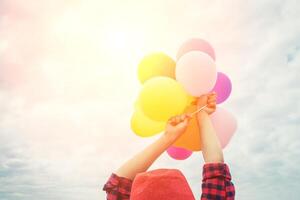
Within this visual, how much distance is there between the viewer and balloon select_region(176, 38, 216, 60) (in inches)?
160

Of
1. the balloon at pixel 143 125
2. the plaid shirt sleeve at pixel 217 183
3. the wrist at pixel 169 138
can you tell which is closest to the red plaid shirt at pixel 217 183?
the plaid shirt sleeve at pixel 217 183

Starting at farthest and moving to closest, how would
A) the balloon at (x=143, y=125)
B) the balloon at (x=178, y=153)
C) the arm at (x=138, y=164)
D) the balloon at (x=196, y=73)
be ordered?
the balloon at (x=178, y=153), the balloon at (x=143, y=125), the balloon at (x=196, y=73), the arm at (x=138, y=164)

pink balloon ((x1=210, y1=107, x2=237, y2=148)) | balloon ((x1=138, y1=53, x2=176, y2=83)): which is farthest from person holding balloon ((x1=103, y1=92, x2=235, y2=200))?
balloon ((x1=138, y1=53, x2=176, y2=83))

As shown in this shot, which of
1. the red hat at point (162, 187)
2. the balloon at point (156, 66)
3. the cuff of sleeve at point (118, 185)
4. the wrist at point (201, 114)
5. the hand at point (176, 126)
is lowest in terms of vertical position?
the red hat at point (162, 187)

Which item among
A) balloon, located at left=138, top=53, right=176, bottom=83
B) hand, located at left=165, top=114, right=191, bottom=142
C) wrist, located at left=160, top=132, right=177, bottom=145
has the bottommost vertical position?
wrist, located at left=160, top=132, right=177, bottom=145

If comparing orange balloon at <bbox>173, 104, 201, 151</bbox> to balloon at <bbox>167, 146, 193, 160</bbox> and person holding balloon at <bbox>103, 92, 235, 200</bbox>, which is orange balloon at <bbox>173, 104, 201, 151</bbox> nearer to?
person holding balloon at <bbox>103, 92, 235, 200</bbox>

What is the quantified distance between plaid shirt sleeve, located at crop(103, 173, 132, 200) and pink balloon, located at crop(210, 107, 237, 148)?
4.25 ft

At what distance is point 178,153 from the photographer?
435 cm

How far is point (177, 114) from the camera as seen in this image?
3.63m

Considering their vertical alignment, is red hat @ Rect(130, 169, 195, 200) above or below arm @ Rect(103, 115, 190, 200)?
below

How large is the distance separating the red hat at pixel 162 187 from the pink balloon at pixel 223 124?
126 centimetres

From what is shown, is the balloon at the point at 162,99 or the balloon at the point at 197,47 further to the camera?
the balloon at the point at 197,47

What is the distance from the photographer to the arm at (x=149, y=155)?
3227 mm

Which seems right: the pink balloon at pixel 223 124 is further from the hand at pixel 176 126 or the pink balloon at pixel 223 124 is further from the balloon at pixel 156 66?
the balloon at pixel 156 66
